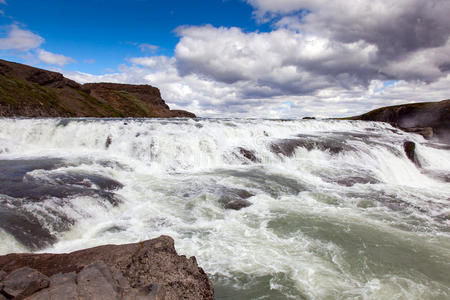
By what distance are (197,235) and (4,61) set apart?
387ft

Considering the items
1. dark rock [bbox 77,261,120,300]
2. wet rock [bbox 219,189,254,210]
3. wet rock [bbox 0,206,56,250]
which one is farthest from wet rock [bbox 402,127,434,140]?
dark rock [bbox 77,261,120,300]

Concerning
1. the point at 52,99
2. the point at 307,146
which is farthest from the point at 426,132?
the point at 52,99

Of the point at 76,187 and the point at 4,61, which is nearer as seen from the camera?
the point at 76,187

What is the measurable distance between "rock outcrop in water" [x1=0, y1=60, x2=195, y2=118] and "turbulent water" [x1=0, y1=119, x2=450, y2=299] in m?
56.9

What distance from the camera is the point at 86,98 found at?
340ft

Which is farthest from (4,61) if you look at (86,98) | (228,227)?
(228,227)

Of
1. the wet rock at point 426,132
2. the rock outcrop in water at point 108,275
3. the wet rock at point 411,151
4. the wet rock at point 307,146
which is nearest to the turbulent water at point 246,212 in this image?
the wet rock at point 307,146

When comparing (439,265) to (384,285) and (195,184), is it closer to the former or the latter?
(384,285)

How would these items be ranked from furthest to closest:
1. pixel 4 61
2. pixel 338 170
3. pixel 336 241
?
pixel 4 61 → pixel 338 170 → pixel 336 241

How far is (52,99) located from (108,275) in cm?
9604

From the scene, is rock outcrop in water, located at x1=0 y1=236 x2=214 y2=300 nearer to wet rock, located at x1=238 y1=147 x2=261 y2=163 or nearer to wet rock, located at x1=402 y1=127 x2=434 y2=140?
wet rock, located at x1=238 y1=147 x2=261 y2=163

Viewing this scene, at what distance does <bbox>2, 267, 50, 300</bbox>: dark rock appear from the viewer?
3.27m

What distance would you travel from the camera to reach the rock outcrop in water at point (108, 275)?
3.36 meters

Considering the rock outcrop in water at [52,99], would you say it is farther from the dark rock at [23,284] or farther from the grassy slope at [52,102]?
the dark rock at [23,284]
